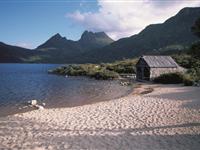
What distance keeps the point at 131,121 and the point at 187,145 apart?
16.3ft

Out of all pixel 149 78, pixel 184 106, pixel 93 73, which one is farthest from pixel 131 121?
pixel 93 73

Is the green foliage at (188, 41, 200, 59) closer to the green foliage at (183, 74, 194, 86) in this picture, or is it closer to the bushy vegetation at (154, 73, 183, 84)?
the green foliage at (183, 74, 194, 86)

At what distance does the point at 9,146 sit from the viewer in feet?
38.0

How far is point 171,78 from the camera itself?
45.0 meters

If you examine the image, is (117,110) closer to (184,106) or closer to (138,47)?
(184,106)

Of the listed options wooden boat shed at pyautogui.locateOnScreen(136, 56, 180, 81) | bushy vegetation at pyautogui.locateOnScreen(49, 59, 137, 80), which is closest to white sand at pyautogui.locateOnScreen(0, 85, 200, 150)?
wooden boat shed at pyautogui.locateOnScreen(136, 56, 180, 81)

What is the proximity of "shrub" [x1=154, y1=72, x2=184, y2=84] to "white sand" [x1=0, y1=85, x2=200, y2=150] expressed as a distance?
25.0 meters

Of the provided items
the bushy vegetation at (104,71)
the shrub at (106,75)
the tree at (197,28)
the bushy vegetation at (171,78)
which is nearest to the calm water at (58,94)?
the bushy vegetation at (171,78)

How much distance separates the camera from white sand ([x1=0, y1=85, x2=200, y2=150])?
11.6 metres

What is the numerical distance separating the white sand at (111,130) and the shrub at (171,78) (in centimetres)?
2496

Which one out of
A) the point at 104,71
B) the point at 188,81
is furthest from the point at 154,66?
the point at 104,71

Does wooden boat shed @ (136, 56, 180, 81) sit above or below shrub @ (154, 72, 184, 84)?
above

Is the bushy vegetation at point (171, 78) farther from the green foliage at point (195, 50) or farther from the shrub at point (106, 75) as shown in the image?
the green foliage at point (195, 50)

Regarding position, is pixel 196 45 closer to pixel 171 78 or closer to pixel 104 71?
pixel 171 78
